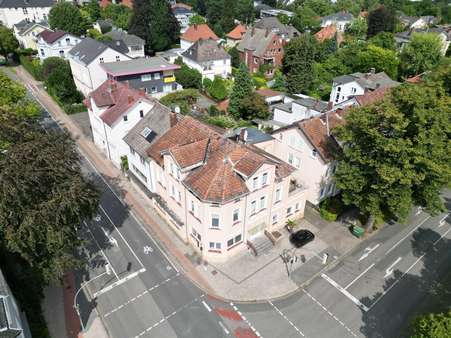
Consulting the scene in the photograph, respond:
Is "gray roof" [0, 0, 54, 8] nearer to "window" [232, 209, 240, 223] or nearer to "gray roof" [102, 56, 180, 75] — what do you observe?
"gray roof" [102, 56, 180, 75]

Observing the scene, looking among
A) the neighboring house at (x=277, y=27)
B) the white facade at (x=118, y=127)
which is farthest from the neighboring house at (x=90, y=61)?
the neighboring house at (x=277, y=27)

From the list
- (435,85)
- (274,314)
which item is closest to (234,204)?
(274,314)

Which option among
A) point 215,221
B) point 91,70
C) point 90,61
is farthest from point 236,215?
point 90,61

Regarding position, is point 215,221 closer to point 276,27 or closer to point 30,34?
point 30,34

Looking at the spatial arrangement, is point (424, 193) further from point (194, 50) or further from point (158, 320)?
point (194, 50)

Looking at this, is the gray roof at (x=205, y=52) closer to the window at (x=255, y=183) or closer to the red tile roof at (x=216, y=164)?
the red tile roof at (x=216, y=164)

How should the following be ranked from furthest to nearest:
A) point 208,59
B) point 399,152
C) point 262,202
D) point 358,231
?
point 208,59 → point 358,231 → point 262,202 → point 399,152
